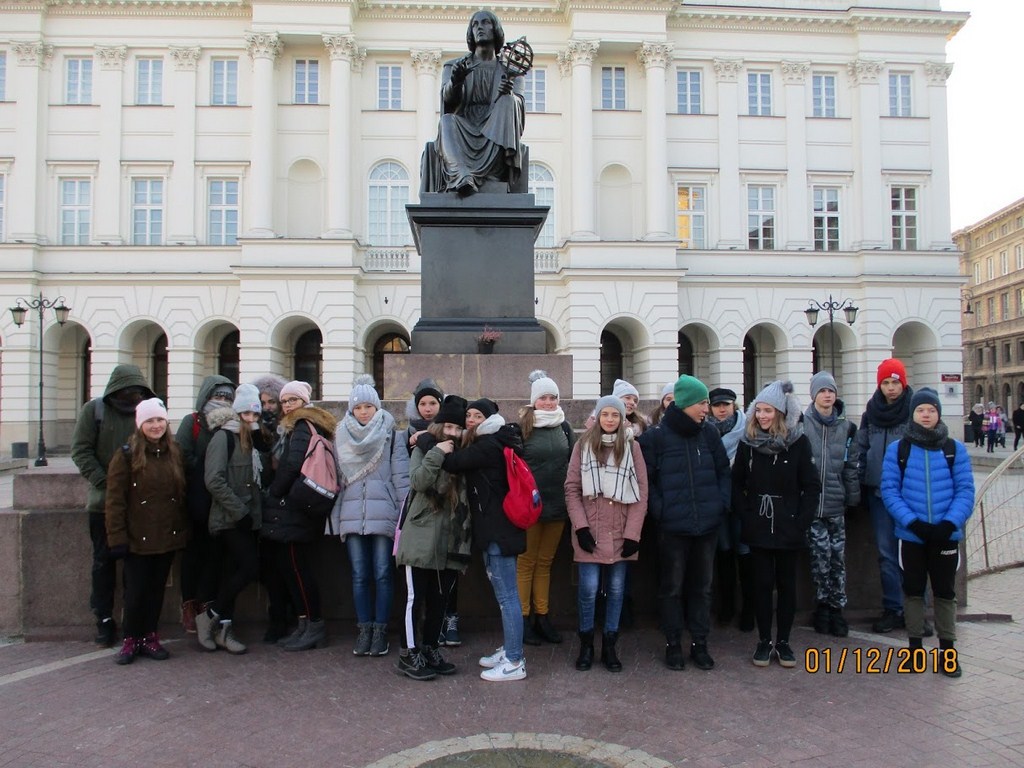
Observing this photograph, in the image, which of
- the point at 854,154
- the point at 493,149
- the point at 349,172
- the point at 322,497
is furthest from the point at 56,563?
the point at 854,154

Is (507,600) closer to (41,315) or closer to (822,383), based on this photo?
(822,383)

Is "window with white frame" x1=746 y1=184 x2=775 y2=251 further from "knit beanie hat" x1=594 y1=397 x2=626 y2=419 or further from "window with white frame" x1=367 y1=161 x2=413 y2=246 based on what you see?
"knit beanie hat" x1=594 y1=397 x2=626 y2=419

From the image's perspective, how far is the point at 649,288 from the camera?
28812 mm

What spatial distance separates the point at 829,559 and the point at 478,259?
414cm

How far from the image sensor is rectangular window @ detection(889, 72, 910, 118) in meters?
31.1

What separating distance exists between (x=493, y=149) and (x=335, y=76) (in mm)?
24156

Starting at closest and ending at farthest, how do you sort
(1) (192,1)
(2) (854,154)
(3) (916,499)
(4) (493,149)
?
(3) (916,499), (4) (493,149), (1) (192,1), (2) (854,154)

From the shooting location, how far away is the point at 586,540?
4.95 meters

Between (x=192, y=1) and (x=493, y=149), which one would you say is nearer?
(x=493, y=149)

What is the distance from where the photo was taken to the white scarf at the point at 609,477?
499 cm

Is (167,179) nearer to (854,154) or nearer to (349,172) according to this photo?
(349,172)

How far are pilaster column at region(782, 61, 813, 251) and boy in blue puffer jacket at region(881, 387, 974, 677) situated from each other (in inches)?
1082

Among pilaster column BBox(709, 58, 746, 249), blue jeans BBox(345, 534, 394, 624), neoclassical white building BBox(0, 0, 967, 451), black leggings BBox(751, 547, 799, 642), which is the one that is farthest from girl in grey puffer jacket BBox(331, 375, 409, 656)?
pilaster column BBox(709, 58, 746, 249)
